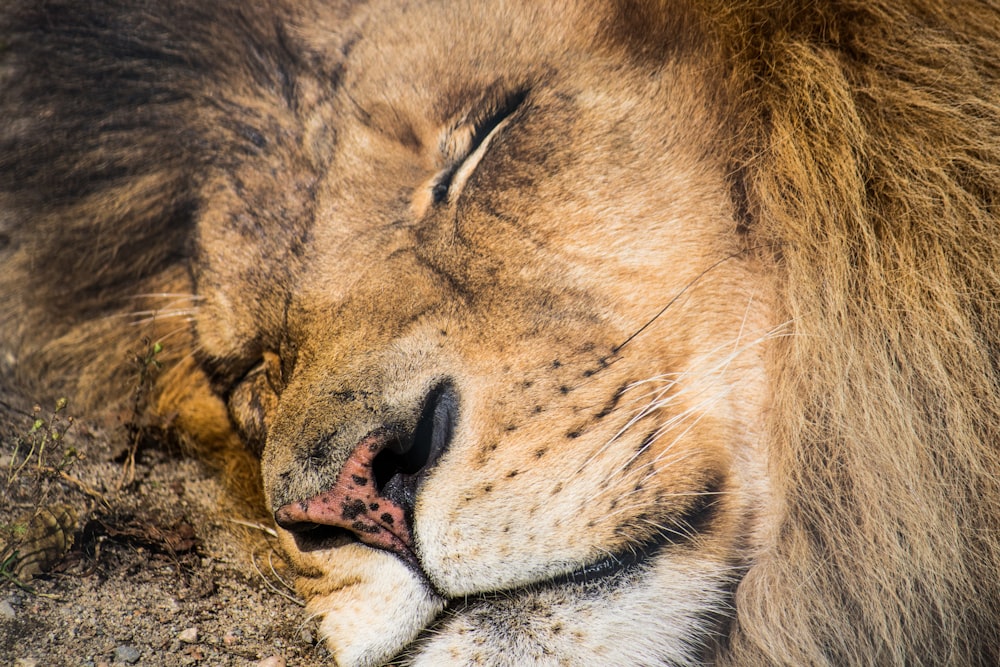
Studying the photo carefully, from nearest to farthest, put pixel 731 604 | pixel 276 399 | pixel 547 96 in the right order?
pixel 731 604 < pixel 547 96 < pixel 276 399

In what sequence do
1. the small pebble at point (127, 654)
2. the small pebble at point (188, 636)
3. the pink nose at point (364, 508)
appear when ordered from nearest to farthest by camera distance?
the pink nose at point (364, 508) < the small pebble at point (127, 654) < the small pebble at point (188, 636)

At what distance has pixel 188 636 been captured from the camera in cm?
230

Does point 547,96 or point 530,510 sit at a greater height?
point 547,96

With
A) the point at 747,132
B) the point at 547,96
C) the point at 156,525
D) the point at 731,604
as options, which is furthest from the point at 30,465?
the point at 747,132

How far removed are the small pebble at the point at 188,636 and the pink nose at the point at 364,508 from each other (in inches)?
24.7

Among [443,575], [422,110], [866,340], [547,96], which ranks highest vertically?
[866,340]

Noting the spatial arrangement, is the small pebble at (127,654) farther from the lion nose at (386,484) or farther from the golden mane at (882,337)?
the golden mane at (882,337)

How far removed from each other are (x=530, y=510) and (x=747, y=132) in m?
0.98

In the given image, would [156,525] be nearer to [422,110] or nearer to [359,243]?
[359,243]

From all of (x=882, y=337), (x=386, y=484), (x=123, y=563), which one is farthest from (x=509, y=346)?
(x=123, y=563)

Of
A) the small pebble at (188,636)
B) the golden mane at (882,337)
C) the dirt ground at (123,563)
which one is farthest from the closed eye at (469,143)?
the small pebble at (188,636)

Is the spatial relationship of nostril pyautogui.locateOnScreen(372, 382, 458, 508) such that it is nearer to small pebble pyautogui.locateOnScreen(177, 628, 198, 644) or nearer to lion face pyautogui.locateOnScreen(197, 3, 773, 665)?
lion face pyautogui.locateOnScreen(197, 3, 773, 665)

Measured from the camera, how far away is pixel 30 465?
107 inches

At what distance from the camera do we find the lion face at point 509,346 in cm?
188
